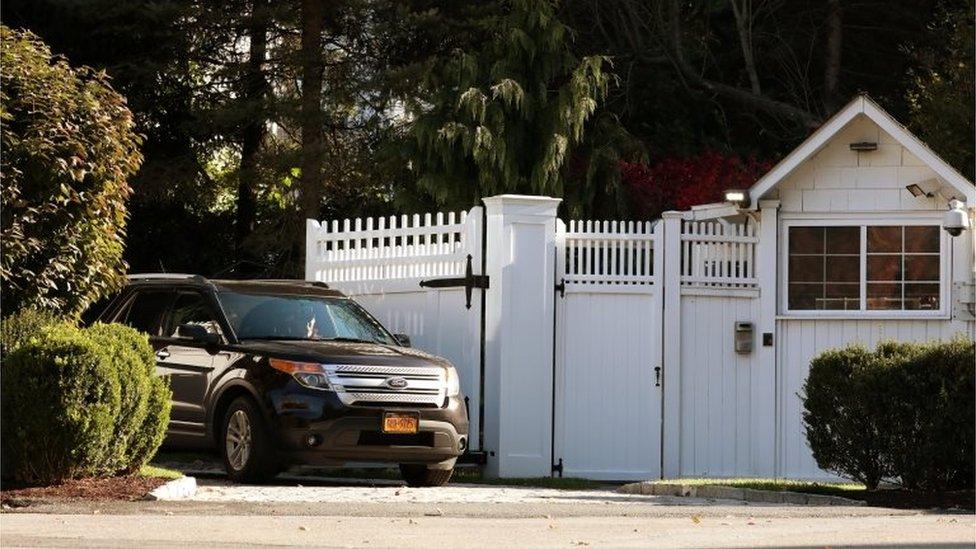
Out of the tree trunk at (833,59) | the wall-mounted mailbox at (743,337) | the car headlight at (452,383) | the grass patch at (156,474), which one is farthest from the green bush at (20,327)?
the tree trunk at (833,59)

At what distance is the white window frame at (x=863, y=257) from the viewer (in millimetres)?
20031

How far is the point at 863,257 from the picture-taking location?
20.3 metres

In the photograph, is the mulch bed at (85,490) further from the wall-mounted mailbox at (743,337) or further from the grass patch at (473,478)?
the wall-mounted mailbox at (743,337)

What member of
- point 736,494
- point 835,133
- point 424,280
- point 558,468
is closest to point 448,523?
point 736,494

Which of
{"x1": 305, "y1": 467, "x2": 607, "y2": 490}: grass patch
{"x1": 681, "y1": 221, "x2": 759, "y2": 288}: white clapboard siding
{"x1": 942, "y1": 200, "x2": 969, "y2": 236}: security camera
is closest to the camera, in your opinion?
{"x1": 305, "y1": 467, "x2": 607, "y2": 490}: grass patch

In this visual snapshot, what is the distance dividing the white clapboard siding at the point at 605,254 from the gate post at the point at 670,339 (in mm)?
164

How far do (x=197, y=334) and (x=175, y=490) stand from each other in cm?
250

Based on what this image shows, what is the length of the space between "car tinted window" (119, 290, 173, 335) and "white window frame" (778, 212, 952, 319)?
684cm

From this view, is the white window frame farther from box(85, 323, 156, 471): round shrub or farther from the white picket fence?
box(85, 323, 156, 471): round shrub

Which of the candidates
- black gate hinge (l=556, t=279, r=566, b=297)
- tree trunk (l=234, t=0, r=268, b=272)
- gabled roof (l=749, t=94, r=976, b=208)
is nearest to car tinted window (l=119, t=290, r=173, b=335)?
black gate hinge (l=556, t=279, r=566, b=297)

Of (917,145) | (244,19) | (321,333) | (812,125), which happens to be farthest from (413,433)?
(812,125)

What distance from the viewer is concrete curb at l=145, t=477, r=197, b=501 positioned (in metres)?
13.3

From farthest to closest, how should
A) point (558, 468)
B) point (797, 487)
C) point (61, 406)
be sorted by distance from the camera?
1. point (558, 468)
2. point (797, 487)
3. point (61, 406)

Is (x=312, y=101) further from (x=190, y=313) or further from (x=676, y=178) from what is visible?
(x=190, y=313)
